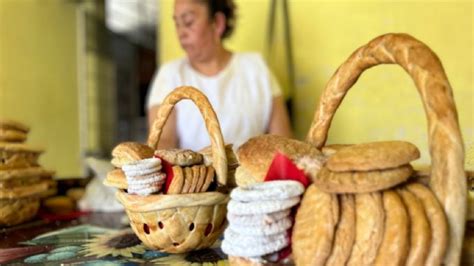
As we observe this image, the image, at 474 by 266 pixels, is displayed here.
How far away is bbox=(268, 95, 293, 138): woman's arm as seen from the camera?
1277mm

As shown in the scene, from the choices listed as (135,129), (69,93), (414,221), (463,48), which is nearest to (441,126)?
(414,221)

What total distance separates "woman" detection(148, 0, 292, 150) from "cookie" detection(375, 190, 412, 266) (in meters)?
0.86

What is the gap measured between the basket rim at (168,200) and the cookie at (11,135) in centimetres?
36

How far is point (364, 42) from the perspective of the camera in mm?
811

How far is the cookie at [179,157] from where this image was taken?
0.52 m

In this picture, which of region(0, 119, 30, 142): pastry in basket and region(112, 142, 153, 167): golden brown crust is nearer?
region(112, 142, 153, 167): golden brown crust

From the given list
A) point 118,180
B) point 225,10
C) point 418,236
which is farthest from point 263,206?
point 225,10

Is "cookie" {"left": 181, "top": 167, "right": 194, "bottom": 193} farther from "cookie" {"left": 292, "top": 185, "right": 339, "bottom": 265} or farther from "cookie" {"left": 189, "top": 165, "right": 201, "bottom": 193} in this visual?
"cookie" {"left": 292, "top": 185, "right": 339, "bottom": 265}

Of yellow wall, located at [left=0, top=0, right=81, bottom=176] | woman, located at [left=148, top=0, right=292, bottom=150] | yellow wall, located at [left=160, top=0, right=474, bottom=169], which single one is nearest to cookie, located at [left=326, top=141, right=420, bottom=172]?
yellow wall, located at [left=160, top=0, right=474, bottom=169]

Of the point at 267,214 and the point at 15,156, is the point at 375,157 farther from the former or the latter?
the point at 15,156

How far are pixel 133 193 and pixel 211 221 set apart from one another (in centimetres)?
10

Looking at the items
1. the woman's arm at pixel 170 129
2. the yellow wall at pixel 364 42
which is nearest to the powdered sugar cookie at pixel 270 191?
the yellow wall at pixel 364 42

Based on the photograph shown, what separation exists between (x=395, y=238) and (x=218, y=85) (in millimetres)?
985

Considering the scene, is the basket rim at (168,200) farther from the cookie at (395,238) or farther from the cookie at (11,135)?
the cookie at (11,135)
